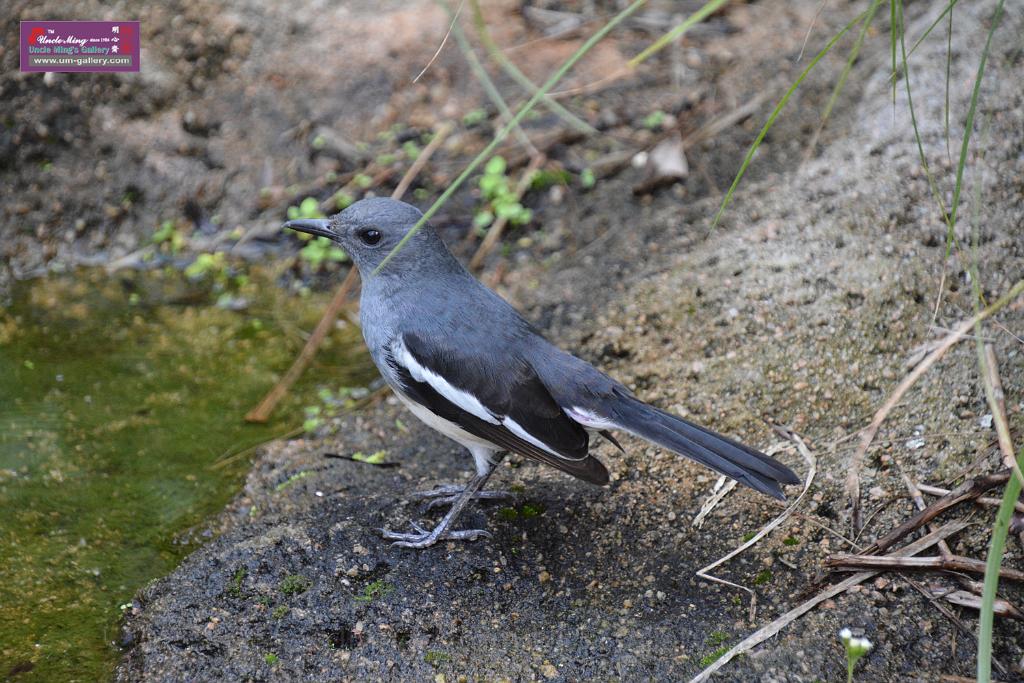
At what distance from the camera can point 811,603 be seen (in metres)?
3.06

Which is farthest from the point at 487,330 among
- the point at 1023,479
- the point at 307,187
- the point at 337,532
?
the point at 307,187

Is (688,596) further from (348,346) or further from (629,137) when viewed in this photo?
(629,137)

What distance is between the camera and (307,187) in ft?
19.2

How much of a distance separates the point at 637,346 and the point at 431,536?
59.8 inches

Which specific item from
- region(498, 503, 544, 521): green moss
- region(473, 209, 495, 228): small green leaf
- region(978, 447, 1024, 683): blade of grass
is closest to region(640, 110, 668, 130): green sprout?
region(473, 209, 495, 228): small green leaf

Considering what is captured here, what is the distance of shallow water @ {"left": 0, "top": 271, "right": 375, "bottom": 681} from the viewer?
3.40m

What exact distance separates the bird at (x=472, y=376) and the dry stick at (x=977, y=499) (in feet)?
2.27

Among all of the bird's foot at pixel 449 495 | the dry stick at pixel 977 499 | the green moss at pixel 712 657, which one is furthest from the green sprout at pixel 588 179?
the green moss at pixel 712 657

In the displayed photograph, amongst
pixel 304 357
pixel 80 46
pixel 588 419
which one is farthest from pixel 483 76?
pixel 80 46

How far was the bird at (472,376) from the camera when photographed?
3.34m

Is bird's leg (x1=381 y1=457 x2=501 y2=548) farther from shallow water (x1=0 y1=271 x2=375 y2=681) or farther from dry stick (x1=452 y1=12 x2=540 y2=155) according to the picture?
dry stick (x1=452 y1=12 x2=540 y2=155)

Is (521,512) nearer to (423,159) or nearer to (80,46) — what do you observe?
(423,159)

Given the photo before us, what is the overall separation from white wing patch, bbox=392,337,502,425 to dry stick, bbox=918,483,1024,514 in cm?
155

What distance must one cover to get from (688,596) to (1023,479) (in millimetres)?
1339
